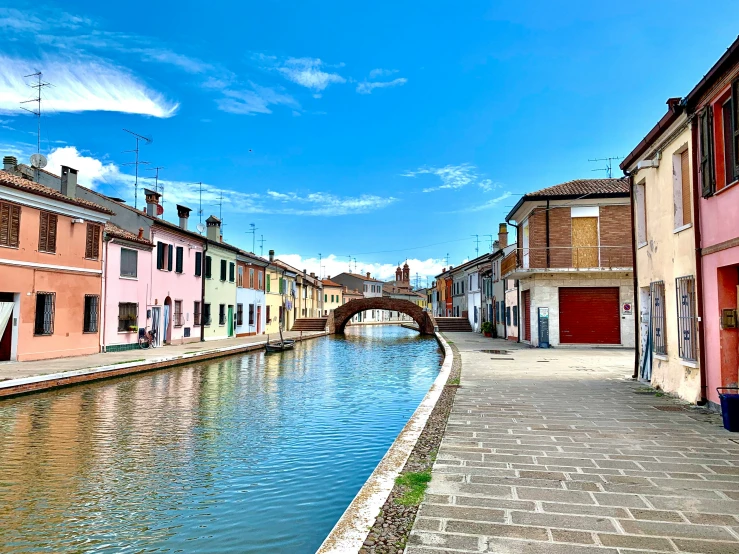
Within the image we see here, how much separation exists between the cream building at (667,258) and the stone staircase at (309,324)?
133ft

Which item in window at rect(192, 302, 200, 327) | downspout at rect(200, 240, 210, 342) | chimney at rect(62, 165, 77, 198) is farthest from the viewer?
downspout at rect(200, 240, 210, 342)

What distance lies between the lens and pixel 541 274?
80.2 feet

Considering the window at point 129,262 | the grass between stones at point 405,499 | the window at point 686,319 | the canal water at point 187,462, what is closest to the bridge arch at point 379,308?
the window at point 129,262

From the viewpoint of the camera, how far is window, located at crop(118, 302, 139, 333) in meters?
24.1

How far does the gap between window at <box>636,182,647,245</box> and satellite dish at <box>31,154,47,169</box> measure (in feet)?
77.2

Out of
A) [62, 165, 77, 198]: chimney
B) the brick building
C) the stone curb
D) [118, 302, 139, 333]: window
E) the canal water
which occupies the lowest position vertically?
the canal water

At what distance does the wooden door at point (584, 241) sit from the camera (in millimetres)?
24141

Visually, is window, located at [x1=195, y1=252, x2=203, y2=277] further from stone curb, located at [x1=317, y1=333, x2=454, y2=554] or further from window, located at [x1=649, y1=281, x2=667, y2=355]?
stone curb, located at [x1=317, y1=333, x2=454, y2=554]

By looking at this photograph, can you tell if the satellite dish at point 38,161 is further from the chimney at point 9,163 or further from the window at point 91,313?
the window at point 91,313

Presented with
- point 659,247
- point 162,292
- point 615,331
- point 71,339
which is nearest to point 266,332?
point 162,292

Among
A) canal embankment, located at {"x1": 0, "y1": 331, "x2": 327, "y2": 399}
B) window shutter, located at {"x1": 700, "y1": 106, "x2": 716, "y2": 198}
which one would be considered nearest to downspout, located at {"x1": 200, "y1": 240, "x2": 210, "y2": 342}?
canal embankment, located at {"x1": 0, "y1": 331, "x2": 327, "y2": 399}

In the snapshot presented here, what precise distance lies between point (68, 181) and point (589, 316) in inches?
937

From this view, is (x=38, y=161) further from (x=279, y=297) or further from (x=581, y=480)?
(x=279, y=297)

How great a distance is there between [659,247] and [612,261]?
507 inches
